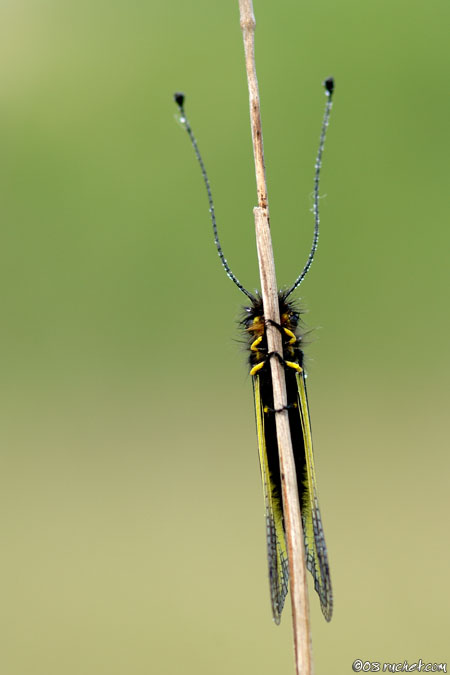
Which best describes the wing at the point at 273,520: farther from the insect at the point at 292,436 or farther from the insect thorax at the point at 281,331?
the insect thorax at the point at 281,331

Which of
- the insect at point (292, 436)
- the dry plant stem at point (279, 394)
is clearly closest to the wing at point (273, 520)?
the insect at point (292, 436)

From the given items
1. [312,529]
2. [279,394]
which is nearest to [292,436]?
→ [279,394]

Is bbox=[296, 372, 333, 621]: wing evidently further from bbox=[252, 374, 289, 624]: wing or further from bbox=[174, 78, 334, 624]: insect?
bbox=[252, 374, 289, 624]: wing

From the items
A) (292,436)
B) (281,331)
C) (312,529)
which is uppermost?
(281,331)

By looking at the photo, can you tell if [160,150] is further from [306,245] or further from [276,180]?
[306,245]

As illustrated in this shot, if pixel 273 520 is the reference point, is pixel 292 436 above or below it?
above

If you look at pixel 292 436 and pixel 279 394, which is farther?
pixel 292 436

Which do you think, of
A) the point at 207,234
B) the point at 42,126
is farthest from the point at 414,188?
the point at 42,126

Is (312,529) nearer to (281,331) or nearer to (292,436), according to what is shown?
(292,436)
